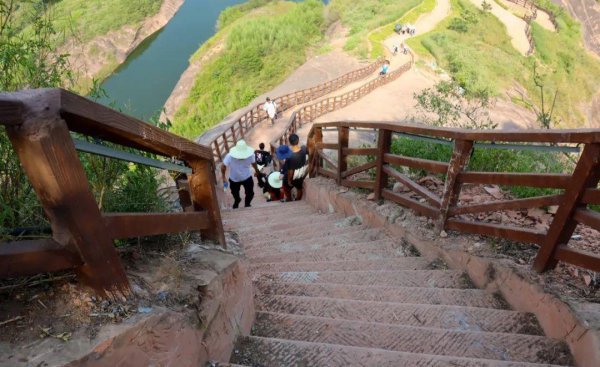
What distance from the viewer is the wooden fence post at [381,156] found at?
179 inches

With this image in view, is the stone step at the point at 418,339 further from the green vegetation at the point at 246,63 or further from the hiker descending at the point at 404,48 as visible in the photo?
the hiker descending at the point at 404,48

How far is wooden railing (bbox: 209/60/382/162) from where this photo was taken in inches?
517

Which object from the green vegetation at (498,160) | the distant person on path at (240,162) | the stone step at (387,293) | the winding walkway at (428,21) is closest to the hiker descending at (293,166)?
the distant person on path at (240,162)

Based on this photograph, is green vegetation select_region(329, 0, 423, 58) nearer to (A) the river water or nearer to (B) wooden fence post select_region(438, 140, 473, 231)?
(A) the river water

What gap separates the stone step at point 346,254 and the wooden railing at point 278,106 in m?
8.11

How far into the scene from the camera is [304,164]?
23.5 feet

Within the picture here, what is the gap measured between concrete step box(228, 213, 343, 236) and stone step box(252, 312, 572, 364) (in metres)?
2.29

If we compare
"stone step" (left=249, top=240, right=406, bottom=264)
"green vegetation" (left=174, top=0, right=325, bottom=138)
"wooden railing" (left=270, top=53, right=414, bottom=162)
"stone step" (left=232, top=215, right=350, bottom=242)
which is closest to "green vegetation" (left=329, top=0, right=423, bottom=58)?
"green vegetation" (left=174, top=0, right=325, bottom=138)

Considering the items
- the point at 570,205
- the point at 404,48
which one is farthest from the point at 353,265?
the point at 404,48

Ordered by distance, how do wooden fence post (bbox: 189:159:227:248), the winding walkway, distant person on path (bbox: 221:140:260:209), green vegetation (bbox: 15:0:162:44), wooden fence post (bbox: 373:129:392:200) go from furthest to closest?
the winding walkway < green vegetation (bbox: 15:0:162:44) < distant person on path (bbox: 221:140:260:209) < wooden fence post (bbox: 373:129:392:200) < wooden fence post (bbox: 189:159:227:248)

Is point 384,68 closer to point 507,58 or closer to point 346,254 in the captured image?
point 507,58

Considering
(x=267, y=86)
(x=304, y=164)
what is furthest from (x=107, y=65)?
(x=304, y=164)

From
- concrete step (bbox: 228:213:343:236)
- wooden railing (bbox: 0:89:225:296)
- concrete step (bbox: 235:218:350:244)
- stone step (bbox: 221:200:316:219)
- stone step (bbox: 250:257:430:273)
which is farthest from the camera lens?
stone step (bbox: 221:200:316:219)

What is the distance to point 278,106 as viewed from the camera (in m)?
19.0
